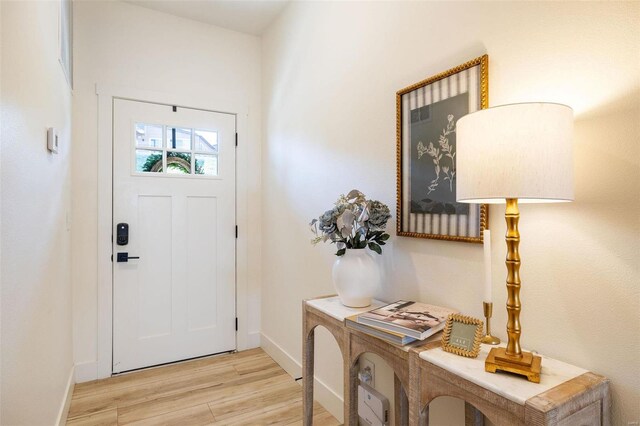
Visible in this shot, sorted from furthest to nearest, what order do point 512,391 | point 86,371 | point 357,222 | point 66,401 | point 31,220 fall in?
point 86,371, point 66,401, point 357,222, point 31,220, point 512,391

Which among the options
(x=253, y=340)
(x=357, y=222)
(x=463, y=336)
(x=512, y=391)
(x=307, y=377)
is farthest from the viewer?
(x=253, y=340)

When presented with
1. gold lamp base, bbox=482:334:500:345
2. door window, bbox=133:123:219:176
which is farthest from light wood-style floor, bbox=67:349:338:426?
door window, bbox=133:123:219:176

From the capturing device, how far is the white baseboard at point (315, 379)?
7.08ft

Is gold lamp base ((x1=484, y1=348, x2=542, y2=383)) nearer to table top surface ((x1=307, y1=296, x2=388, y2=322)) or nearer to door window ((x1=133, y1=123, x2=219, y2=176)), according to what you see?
table top surface ((x1=307, y1=296, x2=388, y2=322))

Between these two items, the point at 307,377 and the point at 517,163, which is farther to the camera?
the point at 307,377

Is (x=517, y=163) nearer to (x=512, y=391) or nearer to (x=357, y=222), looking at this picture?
(x=512, y=391)

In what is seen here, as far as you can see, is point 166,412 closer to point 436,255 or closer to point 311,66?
point 436,255

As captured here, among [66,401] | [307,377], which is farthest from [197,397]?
[307,377]

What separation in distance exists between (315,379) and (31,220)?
1.81m

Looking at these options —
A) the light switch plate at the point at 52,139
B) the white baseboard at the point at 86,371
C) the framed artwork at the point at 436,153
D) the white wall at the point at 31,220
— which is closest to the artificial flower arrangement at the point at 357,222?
the framed artwork at the point at 436,153

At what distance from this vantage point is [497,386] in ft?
2.99

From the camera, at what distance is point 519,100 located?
47.9 inches

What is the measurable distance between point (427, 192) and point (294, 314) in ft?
5.22

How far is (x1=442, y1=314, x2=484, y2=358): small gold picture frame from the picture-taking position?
3.55 feet
